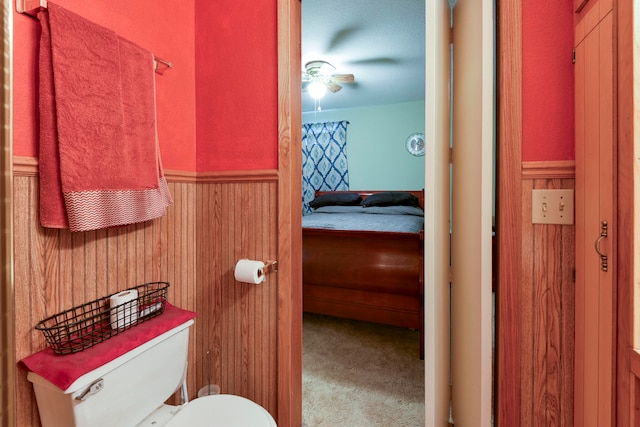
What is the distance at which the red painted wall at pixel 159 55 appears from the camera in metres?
0.92

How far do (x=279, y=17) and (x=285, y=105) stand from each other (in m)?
0.39

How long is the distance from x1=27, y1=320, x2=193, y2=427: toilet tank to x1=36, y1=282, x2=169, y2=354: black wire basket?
105 mm

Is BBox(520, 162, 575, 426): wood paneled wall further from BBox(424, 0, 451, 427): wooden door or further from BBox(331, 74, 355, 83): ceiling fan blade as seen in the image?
BBox(331, 74, 355, 83): ceiling fan blade

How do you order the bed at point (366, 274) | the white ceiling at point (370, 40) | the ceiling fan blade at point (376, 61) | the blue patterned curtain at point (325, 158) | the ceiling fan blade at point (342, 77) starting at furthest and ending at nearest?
the blue patterned curtain at point (325, 158) < the ceiling fan blade at point (342, 77) < the ceiling fan blade at point (376, 61) < the white ceiling at point (370, 40) < the bed at point (366, 274)

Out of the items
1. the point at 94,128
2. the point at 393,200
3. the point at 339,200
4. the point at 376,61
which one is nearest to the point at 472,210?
the point at 94,128

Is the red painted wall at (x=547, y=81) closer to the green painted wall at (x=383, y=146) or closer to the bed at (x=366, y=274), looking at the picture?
the bed at (x=366, y=274)

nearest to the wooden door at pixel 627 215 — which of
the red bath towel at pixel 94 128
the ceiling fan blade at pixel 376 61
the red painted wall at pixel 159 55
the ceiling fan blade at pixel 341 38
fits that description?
the red bath towel at pixel 94 128

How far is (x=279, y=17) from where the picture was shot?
4.36 feet

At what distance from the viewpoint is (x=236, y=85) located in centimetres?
146

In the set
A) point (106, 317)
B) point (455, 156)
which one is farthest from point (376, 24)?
point (106, 317)

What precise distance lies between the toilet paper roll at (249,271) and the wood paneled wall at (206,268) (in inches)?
2.8

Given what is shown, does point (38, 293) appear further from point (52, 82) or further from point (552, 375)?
point (552, 375)

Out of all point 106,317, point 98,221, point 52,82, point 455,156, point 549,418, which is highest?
point 52,82

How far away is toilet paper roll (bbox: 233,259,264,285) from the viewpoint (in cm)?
131
